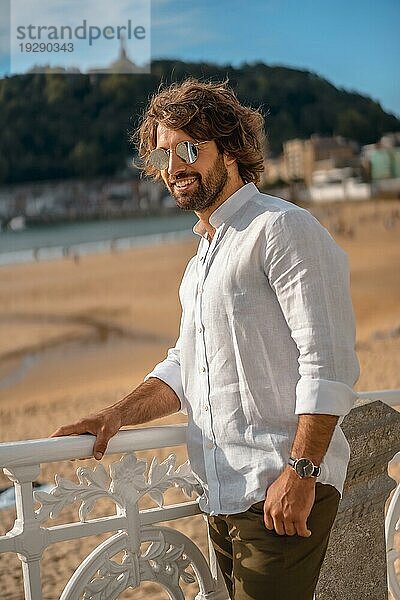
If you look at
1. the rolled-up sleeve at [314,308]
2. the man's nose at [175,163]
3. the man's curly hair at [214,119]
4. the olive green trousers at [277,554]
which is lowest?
the olive green trousers at [277,554]

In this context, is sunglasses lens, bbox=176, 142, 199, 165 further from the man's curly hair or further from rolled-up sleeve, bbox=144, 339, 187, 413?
rolled-up sleeve, bbox=144, 339, 187, 413

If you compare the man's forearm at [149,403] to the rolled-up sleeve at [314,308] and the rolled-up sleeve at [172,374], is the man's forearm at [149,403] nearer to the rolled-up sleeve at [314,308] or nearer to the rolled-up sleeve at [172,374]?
the rolled-up sleeve at [172,374]

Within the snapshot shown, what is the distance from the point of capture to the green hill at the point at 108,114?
66.7ft

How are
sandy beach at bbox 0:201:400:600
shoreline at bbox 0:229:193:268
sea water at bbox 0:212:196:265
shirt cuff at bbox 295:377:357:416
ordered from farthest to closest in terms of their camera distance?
sea water at bbox 0:212:196:265
shoreline at bbox 0:229:193:268
sandy beach at bbox 0:201:400:600
shirt cuff at bbox 295:377:357:416

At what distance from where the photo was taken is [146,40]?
21.0 m

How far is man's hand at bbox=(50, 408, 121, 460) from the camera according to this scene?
1.34m

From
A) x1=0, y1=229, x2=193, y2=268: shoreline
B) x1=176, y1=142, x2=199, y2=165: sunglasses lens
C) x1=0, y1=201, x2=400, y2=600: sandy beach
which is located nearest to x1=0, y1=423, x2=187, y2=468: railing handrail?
x1=176, y1=142, x2=199, y2=165: sunglasses lens

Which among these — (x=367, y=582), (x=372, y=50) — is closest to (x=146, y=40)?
(x=372, y=50)

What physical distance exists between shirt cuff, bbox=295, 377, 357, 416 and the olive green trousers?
0.41 ft

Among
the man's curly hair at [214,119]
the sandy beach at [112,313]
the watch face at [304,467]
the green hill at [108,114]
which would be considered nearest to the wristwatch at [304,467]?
the watch face at [304,467]

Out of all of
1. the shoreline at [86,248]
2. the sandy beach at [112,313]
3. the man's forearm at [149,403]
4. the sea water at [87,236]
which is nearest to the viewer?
the man's forearm at [149,403]

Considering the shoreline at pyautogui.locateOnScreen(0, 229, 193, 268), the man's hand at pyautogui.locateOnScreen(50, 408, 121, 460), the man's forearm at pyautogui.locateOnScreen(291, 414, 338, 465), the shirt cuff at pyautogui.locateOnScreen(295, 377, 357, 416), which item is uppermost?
the shirt cuff at pyautogui.locateOnScreen(295, 377, 357, 416)

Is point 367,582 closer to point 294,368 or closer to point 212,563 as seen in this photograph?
point 212,563

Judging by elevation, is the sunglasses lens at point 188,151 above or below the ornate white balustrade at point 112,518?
above
